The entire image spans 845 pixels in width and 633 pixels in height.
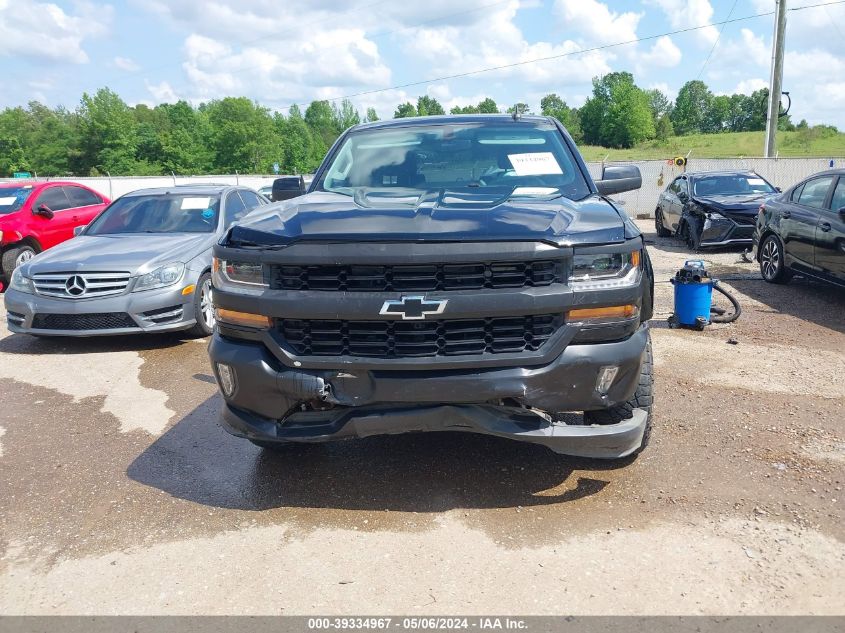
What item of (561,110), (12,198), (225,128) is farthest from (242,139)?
(12,198)

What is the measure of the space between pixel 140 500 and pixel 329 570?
1.29 m

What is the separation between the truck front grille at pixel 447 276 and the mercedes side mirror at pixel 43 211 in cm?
945

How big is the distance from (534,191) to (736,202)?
10298mm

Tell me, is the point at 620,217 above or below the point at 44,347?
above

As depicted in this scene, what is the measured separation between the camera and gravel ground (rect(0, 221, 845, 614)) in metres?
2.74

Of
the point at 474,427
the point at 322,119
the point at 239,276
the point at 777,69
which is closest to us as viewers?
the point at 474,427

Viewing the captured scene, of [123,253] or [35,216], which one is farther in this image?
[35,216]

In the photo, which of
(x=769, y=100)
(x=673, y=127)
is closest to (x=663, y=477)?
(x=769, y=100)

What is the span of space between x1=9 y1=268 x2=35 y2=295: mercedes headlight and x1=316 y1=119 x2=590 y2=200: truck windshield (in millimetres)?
3826

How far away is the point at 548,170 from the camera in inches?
167

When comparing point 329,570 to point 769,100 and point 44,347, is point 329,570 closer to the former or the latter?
point 44,347

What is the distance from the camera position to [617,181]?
175 inches

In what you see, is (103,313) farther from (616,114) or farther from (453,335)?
(616,114)
